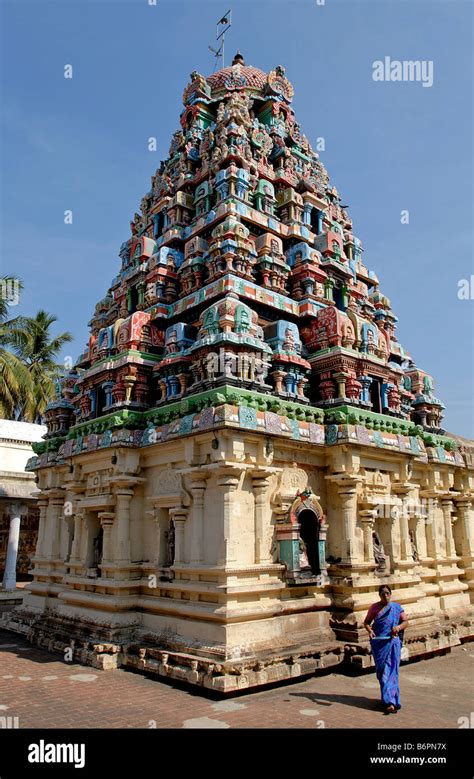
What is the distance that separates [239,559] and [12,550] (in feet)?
54.0

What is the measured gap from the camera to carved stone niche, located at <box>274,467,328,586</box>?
37.1 feet

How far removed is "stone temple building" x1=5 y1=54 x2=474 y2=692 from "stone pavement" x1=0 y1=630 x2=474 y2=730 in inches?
15.2

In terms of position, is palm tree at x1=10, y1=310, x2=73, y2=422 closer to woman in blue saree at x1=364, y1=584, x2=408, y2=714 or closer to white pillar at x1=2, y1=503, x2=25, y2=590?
white pillar at x1=2, y1=503, x2=25, y2=590

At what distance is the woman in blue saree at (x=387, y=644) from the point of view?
28.0 feet

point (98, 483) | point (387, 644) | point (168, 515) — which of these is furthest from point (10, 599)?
point (387, 644)

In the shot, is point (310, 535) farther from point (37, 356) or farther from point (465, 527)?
point (37, 356)

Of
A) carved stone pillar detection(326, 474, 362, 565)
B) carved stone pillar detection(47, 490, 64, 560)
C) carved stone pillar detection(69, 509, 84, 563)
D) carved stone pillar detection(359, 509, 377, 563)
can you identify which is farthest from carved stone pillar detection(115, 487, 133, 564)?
carved stone pillar detection(359, 509, 377, 563)

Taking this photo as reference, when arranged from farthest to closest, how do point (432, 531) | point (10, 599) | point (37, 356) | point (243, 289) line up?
point (37, 356) → point (10, 599) → point (432, 531) → point (243, 289)

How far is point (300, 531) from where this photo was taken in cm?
1238

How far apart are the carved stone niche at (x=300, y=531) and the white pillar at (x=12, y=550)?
51.4 feet

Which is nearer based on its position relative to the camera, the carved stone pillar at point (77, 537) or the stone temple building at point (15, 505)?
the carved stone pillar at point (77, 537)

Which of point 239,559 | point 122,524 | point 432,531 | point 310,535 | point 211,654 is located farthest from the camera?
point 432,531

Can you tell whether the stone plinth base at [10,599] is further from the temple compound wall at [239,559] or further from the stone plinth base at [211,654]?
the stone plinth base at [211,654]

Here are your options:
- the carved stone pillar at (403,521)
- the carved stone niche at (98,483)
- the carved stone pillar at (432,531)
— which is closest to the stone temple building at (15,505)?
the carved stone niche at (98,483)
